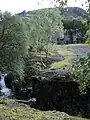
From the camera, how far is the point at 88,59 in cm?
Result: 824

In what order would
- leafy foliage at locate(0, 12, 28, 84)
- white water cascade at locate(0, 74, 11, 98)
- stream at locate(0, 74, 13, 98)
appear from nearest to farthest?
stream at locate(0, 74, 13, 98)
leafy foliage at locate(0, 12, 28, 84)
white water cascade at locate(0, 74, 11, 98)

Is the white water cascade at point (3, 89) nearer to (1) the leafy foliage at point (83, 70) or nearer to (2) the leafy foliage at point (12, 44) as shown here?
(2) the leafy foliage at point (12, 44)

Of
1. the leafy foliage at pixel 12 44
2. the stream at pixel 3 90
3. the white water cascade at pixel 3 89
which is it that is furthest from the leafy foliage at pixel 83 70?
the white water cascade at pixel 3 89

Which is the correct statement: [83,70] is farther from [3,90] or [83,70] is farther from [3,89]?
[3,89]

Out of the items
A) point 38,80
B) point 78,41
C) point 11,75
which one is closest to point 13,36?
point 11,75

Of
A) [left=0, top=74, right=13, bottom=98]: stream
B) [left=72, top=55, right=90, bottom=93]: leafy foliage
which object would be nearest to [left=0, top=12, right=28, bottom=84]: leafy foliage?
[left=0, top=74, right=13, bottom=98]: stream

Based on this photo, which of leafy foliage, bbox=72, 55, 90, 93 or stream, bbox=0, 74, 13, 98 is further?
stream, bbox=0, 74, 13, 98

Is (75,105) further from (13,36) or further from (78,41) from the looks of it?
(78,41)

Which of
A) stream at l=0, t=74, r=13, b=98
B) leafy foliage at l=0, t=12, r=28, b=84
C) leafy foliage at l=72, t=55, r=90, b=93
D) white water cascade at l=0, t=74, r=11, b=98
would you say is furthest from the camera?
white water cascade at l=0, t=74, r=11, b=98

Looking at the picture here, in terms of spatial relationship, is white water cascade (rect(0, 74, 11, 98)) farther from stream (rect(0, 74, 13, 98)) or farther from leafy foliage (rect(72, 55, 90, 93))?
leafy foliage (rect(72, 55, 90, 93))

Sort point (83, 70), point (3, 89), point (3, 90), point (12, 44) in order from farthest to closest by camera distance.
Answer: point (3, 89), point (3, 90), point (12, 44), point (83, 70)

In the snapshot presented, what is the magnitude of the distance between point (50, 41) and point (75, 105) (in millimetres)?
35715

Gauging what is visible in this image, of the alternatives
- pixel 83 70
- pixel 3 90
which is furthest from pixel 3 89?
pixel 83 70

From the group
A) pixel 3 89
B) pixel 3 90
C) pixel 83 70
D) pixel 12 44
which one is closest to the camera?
pixel 83 70
